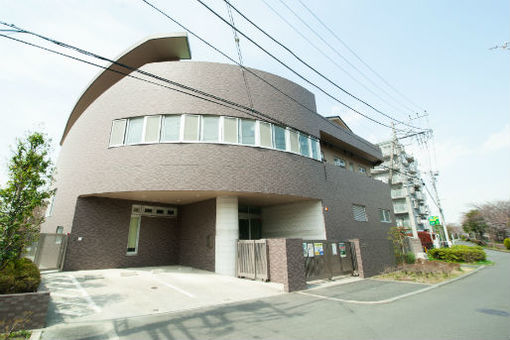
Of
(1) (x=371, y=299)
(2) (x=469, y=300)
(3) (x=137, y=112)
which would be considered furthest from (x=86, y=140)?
(2) (x=469, y=300)

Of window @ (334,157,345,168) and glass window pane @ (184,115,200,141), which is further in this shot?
window @ (334,157,345,168)

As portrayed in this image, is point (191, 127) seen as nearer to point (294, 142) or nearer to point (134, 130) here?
point (134, 130)

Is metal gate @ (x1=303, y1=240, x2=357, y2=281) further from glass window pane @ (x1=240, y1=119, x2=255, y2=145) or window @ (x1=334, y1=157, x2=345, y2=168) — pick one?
window @ (x1=334, y1=157, x2=345, y2=168)

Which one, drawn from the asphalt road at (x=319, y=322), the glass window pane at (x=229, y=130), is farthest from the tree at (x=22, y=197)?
the glass window pane at (x=229, y=130)

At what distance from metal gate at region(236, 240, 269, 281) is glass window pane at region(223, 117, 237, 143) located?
15.5 feet

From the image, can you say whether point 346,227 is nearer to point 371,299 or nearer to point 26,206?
point 371,299

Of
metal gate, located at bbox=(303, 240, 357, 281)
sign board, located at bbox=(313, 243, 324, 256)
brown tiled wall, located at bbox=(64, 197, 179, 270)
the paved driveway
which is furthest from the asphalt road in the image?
brown tiled wall, located at bbox=(64, 197, 179, 270)

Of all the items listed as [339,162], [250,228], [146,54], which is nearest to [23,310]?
[250,228]

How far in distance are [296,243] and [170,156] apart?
256 inches

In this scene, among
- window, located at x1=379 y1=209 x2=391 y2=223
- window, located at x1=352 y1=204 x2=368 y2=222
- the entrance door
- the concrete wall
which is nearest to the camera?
the concrete wall

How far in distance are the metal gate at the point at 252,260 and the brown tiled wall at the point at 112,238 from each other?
5.36m

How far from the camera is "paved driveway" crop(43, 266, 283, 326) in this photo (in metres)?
5.86

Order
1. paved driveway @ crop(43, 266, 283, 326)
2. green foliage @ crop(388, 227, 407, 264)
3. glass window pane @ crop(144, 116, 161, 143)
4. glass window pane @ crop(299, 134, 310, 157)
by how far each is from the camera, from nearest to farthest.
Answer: paved driveway @ crop(43, 266, 283, 326) < glass window pane @ crop(144, 116, 161, 143) < glass window pane @ crop(299, 134, 310, 157) < green foliage @ crop(388, 227, 407, 264)

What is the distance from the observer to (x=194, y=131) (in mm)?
11078
